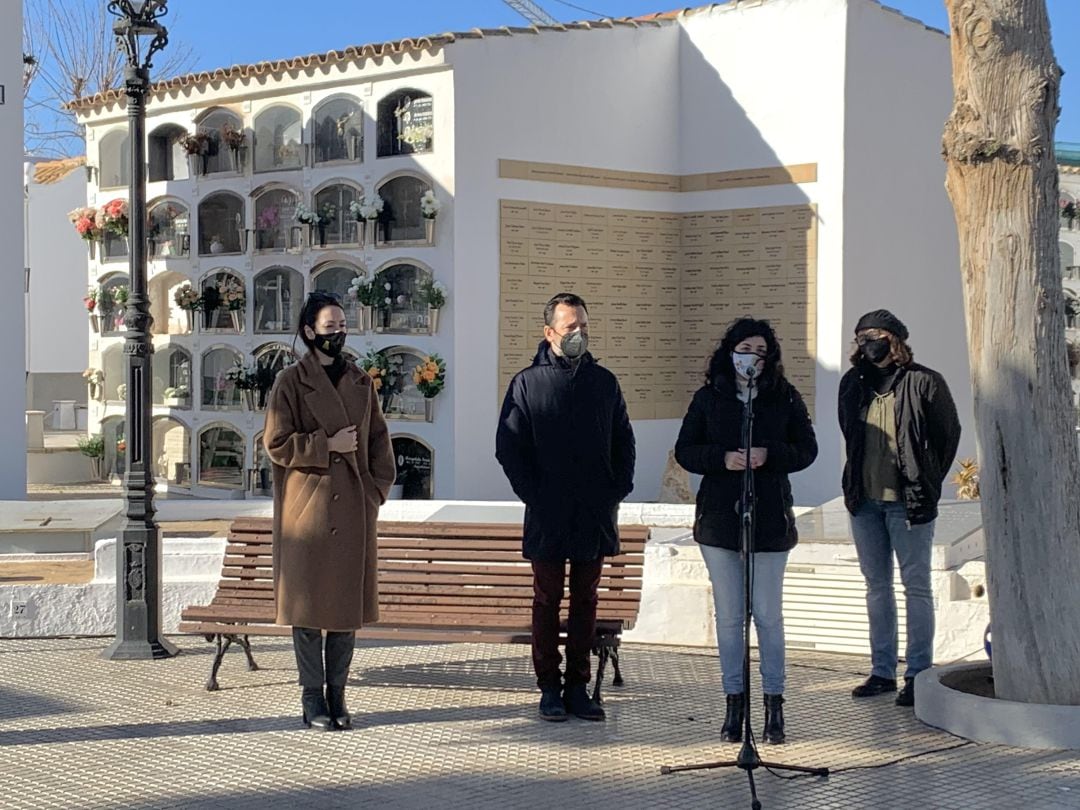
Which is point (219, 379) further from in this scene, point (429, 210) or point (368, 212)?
point (429, 210)

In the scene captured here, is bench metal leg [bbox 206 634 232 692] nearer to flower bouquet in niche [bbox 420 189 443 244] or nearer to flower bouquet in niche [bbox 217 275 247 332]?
flower bouquet in niche [bbox 420 189 443 244]

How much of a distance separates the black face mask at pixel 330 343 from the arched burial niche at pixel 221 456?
435 inches

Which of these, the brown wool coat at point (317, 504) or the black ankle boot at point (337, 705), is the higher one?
the brown wool coat at point (317, 504)

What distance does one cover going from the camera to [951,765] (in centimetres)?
489

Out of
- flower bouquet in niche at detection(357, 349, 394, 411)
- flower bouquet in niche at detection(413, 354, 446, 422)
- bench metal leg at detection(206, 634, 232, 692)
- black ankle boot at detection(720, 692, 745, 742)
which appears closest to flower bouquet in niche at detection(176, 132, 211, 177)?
flower bouquet in niche at detection(357, 349, 394, 411)

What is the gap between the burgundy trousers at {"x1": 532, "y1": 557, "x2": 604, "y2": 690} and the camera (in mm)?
5457

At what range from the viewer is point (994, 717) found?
16.9 feet

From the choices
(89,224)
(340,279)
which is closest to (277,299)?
(340,279)

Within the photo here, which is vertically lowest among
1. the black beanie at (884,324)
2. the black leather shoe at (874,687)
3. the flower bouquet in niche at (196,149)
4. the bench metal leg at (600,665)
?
the black leather shoe at (874,687)

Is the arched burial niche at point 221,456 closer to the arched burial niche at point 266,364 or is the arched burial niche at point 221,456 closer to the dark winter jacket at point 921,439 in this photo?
the arched burial niche at point 266,364

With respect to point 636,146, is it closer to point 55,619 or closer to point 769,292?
point 769,292

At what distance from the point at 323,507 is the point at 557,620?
945 millimetres

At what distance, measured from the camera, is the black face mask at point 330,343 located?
5.32 metres

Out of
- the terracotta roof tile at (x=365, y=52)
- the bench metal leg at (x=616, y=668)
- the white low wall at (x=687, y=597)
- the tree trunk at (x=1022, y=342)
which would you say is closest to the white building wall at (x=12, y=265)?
the terracotta roof tile at (x=365, y=52)
